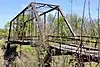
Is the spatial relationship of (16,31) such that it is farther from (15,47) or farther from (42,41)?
(42,41)

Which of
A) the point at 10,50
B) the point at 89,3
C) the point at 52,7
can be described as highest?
the point at 52,7

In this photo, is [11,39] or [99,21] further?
[11,39]

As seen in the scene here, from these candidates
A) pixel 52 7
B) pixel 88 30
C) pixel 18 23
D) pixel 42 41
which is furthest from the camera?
pixel 18 23

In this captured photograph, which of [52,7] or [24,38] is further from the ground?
[52,7]

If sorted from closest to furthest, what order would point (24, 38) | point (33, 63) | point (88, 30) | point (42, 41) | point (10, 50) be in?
point (88, 30), point (42, 41), point (33, 63), point (24, 38), point (10, 50)

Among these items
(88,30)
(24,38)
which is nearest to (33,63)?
(88,30)

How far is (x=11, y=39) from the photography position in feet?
67.5

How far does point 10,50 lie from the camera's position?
2228 centimetres

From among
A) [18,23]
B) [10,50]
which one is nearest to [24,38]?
[18,23]

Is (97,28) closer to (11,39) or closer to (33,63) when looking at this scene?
(33,63)

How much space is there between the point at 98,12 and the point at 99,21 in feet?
0.32

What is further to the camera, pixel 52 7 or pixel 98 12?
pixel 52 7

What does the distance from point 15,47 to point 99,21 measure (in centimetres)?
2012

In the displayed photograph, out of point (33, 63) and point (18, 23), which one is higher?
point (18, 23)
